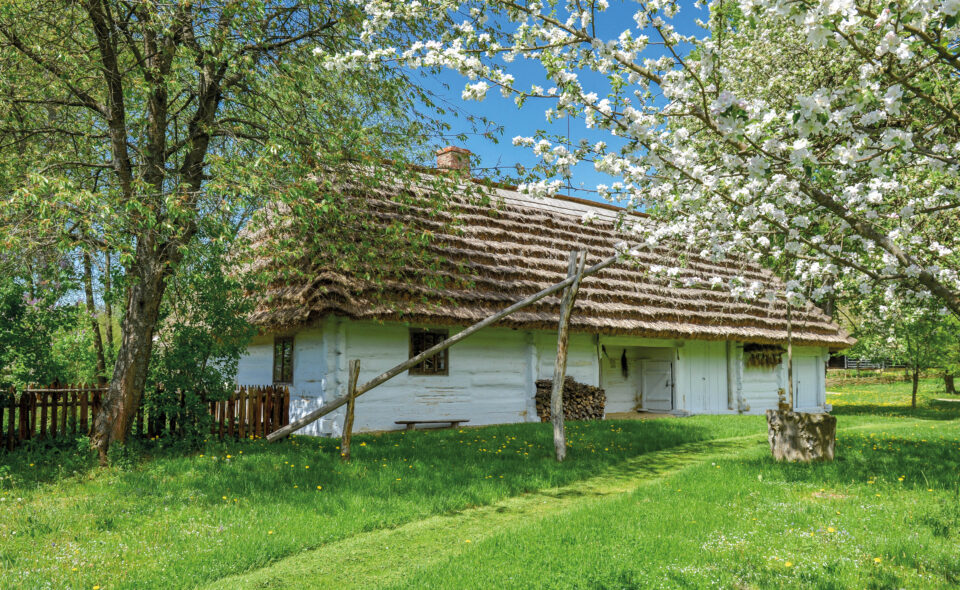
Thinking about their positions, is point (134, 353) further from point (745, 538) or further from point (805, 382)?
point (805, 382)

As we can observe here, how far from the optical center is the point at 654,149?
4699mm

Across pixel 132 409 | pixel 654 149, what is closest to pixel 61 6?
pixel 132 409

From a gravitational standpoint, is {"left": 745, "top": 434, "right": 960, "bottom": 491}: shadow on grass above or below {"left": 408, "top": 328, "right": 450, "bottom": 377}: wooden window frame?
below

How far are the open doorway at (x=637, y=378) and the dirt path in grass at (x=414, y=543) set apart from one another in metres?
8.54

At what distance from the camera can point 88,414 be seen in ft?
28.0

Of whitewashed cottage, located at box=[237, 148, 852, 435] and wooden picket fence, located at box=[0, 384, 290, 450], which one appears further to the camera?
whitewashed cottage, located at box=[237, 148, 852, 435]

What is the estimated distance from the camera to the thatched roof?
10.6m

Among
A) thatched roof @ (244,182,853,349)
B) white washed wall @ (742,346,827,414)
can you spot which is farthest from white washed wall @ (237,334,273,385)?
white washed wall @ (742,346,827,414)

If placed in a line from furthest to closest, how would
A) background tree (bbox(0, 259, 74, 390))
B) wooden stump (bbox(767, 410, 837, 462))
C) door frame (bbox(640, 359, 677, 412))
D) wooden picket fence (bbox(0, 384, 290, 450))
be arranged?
door frame (bbox(640, 359, 677, 412))
wooden picket fence (bbox(0, 384, 290, 450))
wooden stump (bbox(767, 410, 837, 462))
background tree (bbox(0, 259, 74, 390))

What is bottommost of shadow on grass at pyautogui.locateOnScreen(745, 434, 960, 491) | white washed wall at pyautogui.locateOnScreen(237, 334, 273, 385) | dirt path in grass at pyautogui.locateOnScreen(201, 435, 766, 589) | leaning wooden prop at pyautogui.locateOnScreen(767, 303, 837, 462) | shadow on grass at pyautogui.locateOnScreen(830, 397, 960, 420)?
shadow on grass at pyautogui.locateOnScreen(830, 397, 960, 420)

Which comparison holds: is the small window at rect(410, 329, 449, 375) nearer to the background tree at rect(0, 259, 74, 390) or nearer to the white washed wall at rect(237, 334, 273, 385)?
the white washed wall at rect(237, 334, 273, 385)

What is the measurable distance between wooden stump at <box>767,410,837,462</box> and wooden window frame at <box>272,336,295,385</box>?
932 centimetres

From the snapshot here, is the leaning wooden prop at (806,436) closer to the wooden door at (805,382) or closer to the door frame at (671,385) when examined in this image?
the door frame at (671,385)

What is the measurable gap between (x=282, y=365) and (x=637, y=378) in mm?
10006
